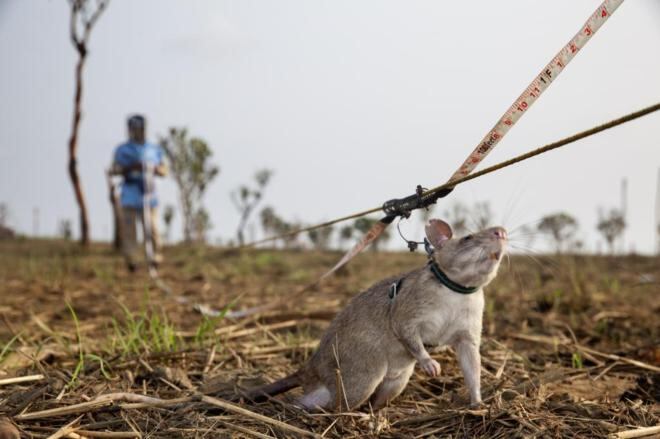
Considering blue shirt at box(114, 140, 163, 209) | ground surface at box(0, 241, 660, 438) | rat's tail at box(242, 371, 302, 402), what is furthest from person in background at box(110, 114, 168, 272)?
rat's tail at box(242, 371, 302, 402)

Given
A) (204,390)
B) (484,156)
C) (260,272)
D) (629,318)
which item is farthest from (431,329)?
(260,272)

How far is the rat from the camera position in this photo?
2.77 meters

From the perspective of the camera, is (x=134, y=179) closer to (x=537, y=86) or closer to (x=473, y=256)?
(x=473, y=256)

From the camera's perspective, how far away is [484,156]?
2787 millimetres

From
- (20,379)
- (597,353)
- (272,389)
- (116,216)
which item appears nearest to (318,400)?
(272,389)

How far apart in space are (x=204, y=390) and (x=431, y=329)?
4.41 ft

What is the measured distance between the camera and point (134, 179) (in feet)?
38.5

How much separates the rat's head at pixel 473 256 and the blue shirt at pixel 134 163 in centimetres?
960

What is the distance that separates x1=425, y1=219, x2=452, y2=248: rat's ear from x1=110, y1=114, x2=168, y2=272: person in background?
936cm

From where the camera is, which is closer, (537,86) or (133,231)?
(537,86)

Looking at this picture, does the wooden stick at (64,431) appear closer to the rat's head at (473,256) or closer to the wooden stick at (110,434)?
the wooden stick at (110,434)

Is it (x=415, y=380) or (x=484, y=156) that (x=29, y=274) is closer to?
(x=415, y=380)

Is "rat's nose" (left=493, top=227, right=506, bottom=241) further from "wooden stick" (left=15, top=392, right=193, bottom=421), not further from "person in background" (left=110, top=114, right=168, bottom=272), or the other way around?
"person in background" (left=110, top=114, right=168, bottom=272)

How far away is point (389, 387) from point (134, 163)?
9.67 meters
